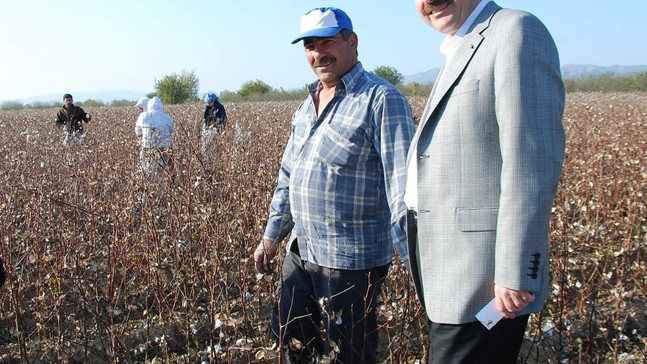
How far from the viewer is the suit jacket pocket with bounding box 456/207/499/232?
143cm

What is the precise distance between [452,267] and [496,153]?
297mm

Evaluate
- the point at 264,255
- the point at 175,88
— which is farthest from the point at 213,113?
the point at 175,88

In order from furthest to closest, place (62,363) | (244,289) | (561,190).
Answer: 1. (561,190)
2. (244,289)
3. (62,363)

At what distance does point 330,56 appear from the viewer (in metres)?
2.11

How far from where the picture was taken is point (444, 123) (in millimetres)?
1494

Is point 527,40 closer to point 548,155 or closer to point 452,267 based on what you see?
point 548,155

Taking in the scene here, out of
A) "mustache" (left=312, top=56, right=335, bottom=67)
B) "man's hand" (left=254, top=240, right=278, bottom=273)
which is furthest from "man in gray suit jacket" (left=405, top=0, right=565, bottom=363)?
"man's hand" (left=254, top=240, right=278, bottom=273)

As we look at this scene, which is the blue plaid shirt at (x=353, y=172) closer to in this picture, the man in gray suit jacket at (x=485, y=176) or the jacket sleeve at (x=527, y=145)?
the man in gray suit jacket at (x=485, y=176)

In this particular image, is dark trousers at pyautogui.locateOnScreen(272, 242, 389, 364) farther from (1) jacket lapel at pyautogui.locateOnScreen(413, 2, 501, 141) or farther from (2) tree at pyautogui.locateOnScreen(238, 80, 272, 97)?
(2) tree at pyautogui.locateOnScreen(238, 80, 272, 97)

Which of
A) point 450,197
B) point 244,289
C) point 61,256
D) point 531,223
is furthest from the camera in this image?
point 61,256

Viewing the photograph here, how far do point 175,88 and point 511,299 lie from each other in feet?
185

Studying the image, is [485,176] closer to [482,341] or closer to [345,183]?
[482,341]

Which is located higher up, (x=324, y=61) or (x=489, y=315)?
(x=324, y=61)

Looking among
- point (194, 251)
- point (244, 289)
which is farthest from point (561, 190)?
point (244, 289)
